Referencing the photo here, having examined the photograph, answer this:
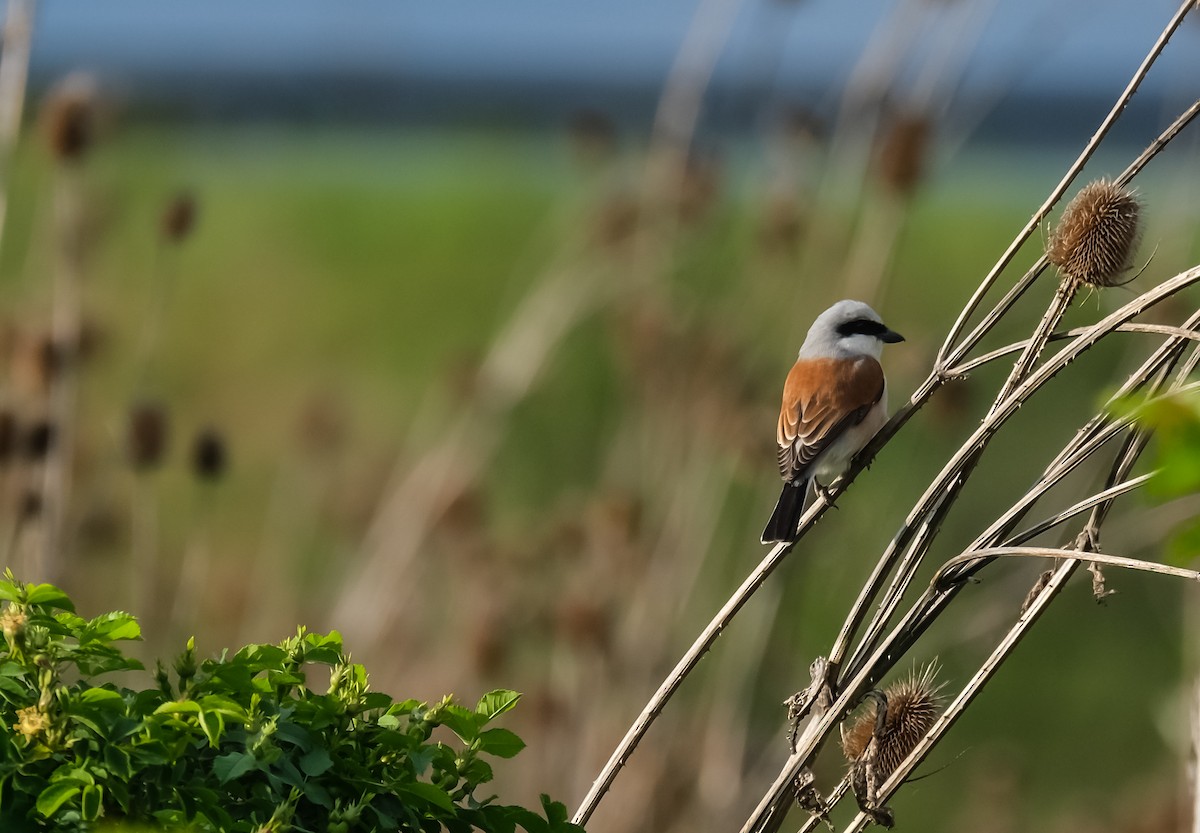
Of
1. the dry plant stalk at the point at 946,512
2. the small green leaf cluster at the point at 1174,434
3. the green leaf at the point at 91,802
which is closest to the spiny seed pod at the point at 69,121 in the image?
the dry plant stalk at the point at 946,512

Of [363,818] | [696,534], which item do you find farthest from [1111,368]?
[363,818]

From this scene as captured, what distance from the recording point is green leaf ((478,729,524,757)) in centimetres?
186

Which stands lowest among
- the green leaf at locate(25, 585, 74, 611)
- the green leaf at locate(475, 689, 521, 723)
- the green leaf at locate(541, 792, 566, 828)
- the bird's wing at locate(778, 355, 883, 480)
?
the green leaf at locate(541, 792, 566, 828)

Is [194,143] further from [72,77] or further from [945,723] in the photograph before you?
[945,723]

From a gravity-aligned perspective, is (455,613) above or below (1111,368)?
below

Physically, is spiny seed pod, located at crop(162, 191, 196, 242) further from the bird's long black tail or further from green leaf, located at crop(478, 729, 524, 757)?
green leaf, located at crop(478, 729, 524, 757)

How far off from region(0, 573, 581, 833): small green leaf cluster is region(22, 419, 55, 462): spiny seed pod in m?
2.40

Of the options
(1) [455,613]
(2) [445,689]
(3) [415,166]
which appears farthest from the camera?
(3) [415,166]

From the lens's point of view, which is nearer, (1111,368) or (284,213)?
(1111,368)

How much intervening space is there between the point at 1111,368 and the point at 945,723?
22.8 ft

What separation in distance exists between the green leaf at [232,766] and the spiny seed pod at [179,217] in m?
2.53

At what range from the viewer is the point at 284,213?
1372 cm

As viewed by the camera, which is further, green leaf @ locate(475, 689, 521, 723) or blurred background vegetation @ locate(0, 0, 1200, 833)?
blurred background vegetation @ locate(0, 0, 1200, 833)

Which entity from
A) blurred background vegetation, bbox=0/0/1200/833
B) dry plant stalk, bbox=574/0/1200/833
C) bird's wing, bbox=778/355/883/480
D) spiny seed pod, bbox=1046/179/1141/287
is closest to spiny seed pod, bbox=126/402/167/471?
blurred background vegetation, bbox=0/0/1200/833
